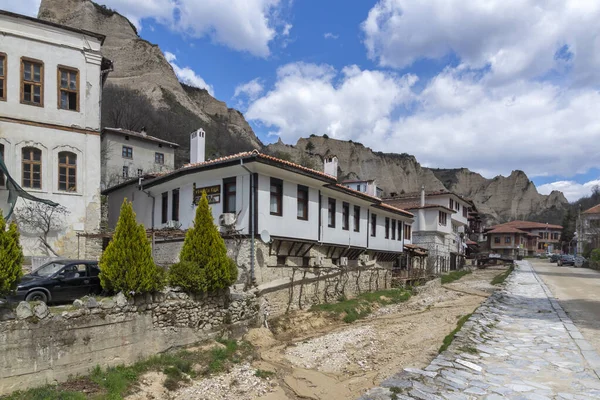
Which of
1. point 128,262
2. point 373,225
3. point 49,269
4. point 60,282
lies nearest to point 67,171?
point 49,269

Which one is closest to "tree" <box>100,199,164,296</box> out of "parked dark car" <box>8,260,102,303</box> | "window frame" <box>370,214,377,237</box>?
"parked dark car" <box>8,260,102,303</box>

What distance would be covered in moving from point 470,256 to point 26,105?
63112 mm

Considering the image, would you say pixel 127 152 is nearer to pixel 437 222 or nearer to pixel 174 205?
pixel 174 205

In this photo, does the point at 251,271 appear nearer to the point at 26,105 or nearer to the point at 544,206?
the point at 26,105

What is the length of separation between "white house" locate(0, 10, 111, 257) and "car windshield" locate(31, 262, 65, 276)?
28.4ft

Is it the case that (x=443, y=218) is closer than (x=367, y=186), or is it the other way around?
(x=367, y=186)

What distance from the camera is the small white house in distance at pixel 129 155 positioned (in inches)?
1567

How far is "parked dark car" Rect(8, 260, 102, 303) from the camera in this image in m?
11.1

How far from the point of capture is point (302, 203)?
1958 cm

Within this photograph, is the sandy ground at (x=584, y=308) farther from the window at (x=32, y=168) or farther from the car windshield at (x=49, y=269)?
the window at (x=32, y=168)

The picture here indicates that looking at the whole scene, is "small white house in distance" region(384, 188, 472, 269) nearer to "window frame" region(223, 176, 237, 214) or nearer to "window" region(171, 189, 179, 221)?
"window" region(171, 189, 179, 221)

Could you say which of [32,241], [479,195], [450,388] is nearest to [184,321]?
[450,388]

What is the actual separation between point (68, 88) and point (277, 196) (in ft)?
38.8

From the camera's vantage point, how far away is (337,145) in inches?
4168
